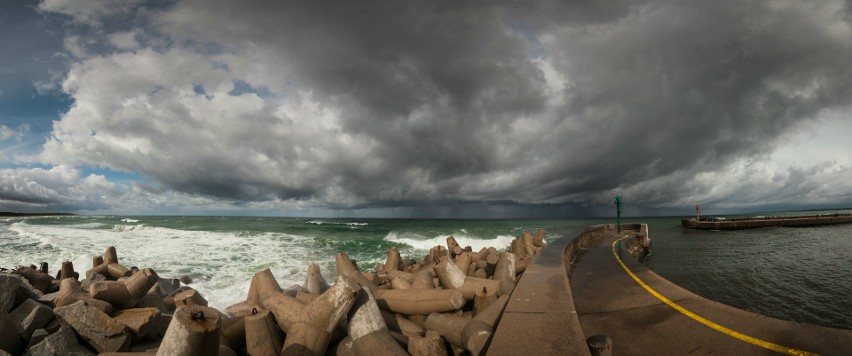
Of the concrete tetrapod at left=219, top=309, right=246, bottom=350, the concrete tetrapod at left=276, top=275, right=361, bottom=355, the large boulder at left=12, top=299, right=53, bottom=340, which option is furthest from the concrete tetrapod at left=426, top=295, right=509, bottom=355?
the large boulder at left=12, top=299, right=53, bottom=340

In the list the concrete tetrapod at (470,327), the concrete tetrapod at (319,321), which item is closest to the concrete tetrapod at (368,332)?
the concrete tetrapod at (319,321)

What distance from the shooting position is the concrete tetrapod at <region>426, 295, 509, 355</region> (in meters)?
3.93

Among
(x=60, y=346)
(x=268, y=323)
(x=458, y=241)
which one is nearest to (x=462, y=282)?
(x=268, y=323)

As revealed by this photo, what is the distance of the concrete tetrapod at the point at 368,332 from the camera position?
3.85 m

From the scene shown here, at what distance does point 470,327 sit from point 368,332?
4.17 feet

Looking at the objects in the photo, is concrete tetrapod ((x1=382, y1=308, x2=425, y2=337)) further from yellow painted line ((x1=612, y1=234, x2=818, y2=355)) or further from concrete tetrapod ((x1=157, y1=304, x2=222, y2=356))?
yellow painted line ((x1=612, y1=234, x2=818, y2=355))

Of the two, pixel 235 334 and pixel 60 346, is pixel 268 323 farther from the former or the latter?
pixel 60 346

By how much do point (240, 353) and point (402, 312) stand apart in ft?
8.33

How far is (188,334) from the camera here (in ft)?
10.4

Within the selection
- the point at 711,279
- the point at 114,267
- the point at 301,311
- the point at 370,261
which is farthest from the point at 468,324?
the point at 370,261

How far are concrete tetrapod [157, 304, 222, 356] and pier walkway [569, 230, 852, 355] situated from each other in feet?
14.7

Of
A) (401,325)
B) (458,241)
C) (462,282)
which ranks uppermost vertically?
(462,282)

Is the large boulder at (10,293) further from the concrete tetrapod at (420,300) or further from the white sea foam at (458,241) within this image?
the white sea foam at (458,241)

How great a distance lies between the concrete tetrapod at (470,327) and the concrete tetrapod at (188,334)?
275 cm
